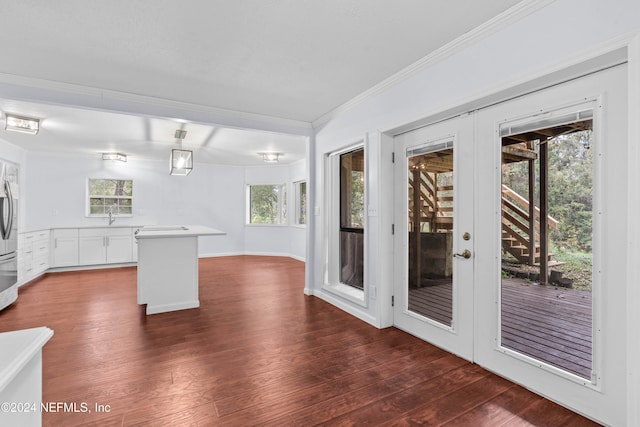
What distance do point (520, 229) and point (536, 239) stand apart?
0.38ft

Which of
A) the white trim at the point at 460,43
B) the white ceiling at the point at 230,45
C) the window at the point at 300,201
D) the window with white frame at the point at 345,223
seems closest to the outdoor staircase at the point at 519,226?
the white trim at the point at 460,43

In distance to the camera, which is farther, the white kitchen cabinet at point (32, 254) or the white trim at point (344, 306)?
the white kitchen cabinet at point (32, 254)

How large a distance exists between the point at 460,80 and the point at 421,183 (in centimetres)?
94

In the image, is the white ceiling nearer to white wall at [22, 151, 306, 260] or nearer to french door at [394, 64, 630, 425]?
french door at [394, 64, 630, 425]

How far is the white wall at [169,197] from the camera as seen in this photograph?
6688 millimetres

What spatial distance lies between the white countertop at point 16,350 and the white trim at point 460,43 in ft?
9.34

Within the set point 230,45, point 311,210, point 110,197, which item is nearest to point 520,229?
point 230,45

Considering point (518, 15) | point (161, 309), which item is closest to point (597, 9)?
point (518, 15)

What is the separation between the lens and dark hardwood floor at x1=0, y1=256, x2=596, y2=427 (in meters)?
1.87

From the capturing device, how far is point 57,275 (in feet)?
19.7

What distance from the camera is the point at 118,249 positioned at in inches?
268

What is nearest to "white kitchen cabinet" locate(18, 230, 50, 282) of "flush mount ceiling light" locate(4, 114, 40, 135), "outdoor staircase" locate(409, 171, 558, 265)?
"flush mount ceiling light" locate(4, 114, 40, 135)

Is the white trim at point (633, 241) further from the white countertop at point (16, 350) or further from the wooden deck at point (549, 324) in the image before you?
Result: the white countertop at point (16, 350)

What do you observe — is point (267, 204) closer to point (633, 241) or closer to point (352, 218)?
point (352, 218)
